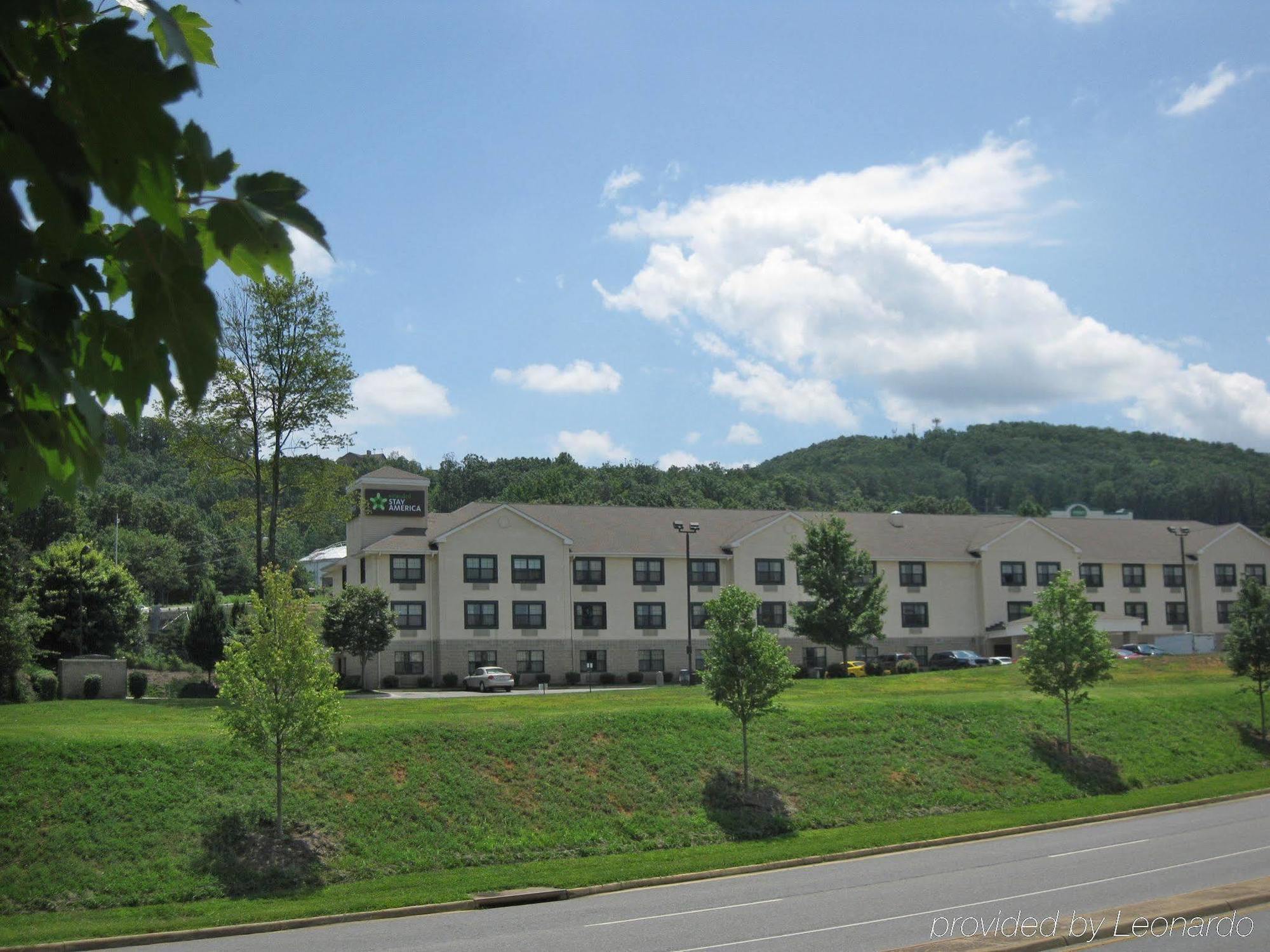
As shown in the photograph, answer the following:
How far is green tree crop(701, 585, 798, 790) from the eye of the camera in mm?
33969

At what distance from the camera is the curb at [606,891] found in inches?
798

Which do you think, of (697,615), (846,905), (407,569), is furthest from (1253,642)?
(407,569)

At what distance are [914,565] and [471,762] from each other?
152 feet

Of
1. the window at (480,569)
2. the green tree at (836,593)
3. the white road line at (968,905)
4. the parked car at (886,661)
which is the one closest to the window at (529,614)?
the window at (480,569)

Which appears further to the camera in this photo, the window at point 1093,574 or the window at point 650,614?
the window at point 1093,574

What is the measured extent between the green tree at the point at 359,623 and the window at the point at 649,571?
16304mm

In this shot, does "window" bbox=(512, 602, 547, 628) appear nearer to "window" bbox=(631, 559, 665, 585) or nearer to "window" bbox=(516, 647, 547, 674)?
"window" bbox=(516, 647, 547, 674)

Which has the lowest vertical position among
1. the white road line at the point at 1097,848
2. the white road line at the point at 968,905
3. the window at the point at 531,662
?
the white road line at the point at 1097,848

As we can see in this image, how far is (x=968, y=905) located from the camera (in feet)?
66.1

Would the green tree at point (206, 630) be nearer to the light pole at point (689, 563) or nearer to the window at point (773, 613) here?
the light pole at point (689, 563)

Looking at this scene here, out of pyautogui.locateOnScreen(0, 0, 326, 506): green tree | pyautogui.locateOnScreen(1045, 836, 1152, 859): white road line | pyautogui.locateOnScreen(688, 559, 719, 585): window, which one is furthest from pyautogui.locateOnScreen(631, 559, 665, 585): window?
pyautogui.locateOnScreen(0, 0, 326, 506): green tree

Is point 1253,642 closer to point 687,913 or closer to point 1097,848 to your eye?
point 1097,848

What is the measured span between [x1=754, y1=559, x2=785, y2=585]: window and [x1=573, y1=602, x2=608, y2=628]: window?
9.50m

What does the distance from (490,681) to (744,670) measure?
87.7ft
